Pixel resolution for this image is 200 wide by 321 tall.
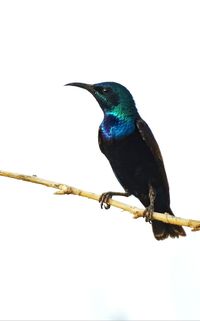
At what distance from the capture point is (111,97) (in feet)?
30.0

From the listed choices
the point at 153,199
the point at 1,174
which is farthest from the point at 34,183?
the point at 153,199

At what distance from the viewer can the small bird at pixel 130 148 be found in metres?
8.96

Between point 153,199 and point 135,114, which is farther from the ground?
point 135,114

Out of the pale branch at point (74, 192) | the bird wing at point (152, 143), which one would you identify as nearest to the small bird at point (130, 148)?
the bird wing at point (152, 143)

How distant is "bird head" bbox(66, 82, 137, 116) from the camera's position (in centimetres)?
911

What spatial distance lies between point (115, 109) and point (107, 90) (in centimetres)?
25

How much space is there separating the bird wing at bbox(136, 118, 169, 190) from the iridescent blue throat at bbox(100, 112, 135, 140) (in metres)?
0.11

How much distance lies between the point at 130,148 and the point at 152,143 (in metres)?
0.27

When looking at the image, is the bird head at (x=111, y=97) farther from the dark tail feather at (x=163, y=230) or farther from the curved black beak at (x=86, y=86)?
the dark tail feather at (x=163, y=230)

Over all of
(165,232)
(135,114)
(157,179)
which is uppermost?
(135,114)

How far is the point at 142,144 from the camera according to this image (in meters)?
9.05

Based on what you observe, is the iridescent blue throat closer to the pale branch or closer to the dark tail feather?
the dark tail feather

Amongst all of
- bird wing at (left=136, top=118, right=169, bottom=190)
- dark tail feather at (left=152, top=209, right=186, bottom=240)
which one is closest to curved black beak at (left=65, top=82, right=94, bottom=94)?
bird wing at (left=136, top=118, right=169, bottom=190)

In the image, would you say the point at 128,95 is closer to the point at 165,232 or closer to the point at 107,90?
the point at 107,90
